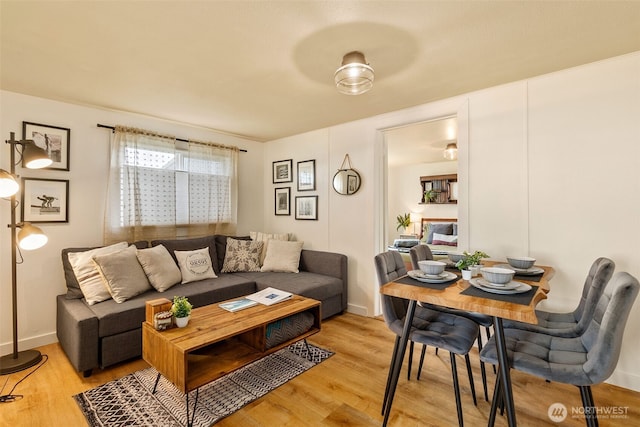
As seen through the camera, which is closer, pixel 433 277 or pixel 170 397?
pixel 433 277

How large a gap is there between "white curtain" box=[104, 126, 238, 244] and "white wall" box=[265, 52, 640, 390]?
8.53 ft

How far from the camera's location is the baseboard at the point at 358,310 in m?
3.61

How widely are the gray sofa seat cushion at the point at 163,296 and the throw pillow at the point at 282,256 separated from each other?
0.45 meters

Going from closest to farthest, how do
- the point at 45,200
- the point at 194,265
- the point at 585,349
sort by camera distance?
1. the point at 585,349
2. the point at 45,200
3. the point at 194,265

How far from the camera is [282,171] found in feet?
14.9

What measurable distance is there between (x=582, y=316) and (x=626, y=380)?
1012mm

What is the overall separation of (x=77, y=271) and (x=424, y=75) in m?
3.42

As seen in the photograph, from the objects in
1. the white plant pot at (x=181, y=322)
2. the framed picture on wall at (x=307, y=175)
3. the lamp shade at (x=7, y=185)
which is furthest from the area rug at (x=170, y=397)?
the framed picture on wall at (x=307, y=175)

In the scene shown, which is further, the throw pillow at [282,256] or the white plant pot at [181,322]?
the throw pillow at [282,256]

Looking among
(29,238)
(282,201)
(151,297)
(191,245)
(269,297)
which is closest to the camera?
(29,238)

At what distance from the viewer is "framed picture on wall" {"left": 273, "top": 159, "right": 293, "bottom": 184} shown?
4445 mm

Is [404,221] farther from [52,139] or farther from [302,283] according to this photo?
[52,139]

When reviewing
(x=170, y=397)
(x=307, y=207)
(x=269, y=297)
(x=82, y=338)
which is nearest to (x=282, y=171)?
(x=307, y=207)

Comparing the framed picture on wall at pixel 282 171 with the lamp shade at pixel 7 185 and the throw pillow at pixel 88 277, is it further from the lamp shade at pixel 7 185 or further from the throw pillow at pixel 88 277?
the lamp shade at pixel 7 185
